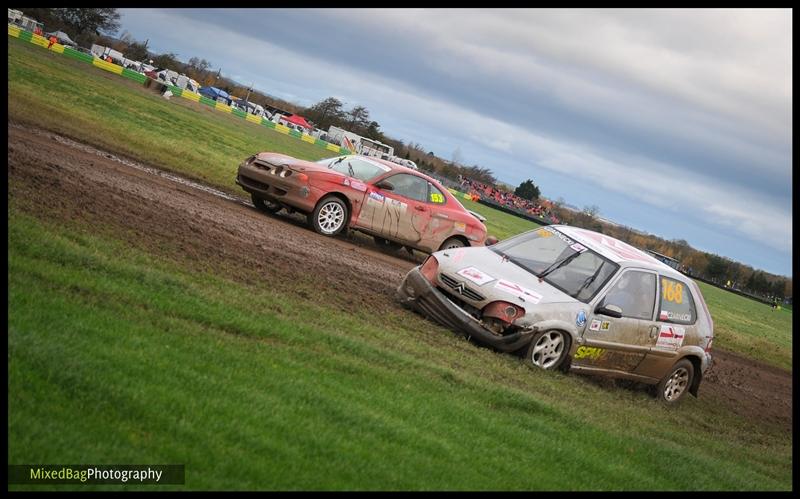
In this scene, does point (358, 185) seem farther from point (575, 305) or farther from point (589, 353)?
point (589, 353)

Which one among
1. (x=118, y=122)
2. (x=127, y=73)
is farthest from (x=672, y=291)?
(x=127, y=73)

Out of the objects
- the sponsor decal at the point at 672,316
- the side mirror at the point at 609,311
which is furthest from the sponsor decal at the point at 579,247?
the sponsor decal at the point at 672,316

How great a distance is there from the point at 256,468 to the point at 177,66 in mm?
94077

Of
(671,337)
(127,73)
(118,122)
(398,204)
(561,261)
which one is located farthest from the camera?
(127,73)

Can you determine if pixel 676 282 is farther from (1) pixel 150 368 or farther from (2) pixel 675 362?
(1) pixel 150 368

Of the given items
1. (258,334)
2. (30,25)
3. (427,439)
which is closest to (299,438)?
(427,439)

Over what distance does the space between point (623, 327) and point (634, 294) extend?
0.50m

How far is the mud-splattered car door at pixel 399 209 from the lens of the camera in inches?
651

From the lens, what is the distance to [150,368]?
5.99m

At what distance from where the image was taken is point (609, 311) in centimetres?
1059

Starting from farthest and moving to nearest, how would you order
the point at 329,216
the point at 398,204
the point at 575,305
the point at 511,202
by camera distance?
the point at 511,202 → the point at 398,204 → the point at 329,216 → the point at 575,305

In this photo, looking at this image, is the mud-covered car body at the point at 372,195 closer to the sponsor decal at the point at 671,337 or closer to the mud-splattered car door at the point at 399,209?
the mud-splattered car door at the point at 399,209

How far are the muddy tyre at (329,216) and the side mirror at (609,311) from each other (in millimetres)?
6710

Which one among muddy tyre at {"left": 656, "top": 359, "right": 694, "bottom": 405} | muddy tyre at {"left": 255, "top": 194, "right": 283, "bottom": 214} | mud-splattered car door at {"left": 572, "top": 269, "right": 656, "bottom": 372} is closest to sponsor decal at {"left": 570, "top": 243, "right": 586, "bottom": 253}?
mud-splattered car door at {"left": 572, "top": 269, "right": 656, "bottom": 372}
